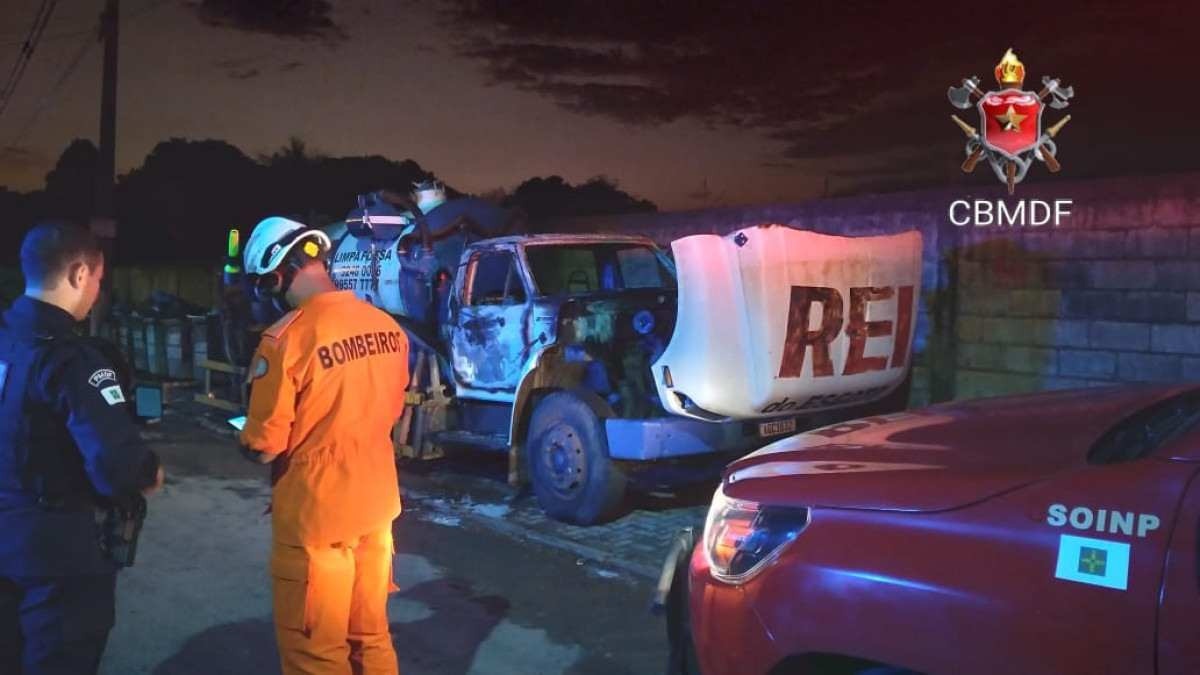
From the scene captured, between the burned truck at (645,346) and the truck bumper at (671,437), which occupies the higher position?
the burned truck at (645,346)

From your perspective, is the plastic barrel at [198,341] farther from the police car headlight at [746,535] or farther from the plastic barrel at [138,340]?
the police car headlight at [746,535]

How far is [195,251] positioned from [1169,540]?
1669 inches

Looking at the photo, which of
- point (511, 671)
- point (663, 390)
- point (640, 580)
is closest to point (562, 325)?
point (663, 390)

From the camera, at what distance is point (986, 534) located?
221 centimetres

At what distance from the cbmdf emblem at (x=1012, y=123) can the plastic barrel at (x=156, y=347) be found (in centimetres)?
1071

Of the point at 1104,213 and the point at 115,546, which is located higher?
the point at 1104,213

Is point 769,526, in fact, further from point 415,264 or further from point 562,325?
point 415,264

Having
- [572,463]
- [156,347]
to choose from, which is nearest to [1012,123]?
[572,463]

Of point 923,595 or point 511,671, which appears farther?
point 511,671

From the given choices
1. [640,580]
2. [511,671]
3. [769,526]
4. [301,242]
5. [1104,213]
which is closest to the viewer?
[769,526]

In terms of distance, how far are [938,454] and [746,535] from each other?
52cm

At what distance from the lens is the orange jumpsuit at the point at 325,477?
3.39 metres

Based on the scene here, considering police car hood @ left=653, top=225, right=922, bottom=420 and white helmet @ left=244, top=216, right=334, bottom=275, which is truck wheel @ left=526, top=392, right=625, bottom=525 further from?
white helmet @ left=244, top=216, right=334, bottom=275

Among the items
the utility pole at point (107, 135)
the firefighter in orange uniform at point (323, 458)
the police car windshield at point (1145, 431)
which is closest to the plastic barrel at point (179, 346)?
the utility pole at point (107, 135)
